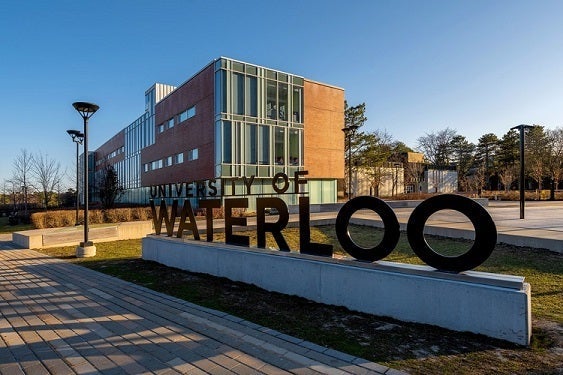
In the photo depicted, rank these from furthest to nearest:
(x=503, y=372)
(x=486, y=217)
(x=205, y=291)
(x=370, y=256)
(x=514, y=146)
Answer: (x=514, y=146) → (x=205, y=291) → (x=370, y=256) → (x=486, y=217) → (x=503, y=372)

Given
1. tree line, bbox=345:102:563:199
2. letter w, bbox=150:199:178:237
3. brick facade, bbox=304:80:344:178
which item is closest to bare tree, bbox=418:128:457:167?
tree line, bbox=345:102:563:199

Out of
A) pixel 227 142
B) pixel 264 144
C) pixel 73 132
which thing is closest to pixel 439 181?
pixel 264 144

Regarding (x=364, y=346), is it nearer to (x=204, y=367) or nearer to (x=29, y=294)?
(x=204, y=367)

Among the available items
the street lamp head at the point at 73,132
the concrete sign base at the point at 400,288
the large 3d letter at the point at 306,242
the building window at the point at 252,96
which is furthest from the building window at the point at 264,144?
the large 3d letter at the point at 306,242

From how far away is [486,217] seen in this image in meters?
4.65

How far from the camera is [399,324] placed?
496 cm

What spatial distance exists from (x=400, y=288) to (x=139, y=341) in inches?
152

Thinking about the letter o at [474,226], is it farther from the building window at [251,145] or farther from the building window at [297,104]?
the building window at [297,104]

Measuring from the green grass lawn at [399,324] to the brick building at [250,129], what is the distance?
20.2m

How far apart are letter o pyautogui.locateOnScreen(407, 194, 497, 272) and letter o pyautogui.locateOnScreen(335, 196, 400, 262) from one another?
0.94 feet

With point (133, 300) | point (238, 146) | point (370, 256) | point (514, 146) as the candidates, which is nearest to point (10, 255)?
point (133, 300)

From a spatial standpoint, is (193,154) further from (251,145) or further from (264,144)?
(264,144)

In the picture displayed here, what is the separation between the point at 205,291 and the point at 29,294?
149 inches

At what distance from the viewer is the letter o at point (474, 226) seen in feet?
15.3
